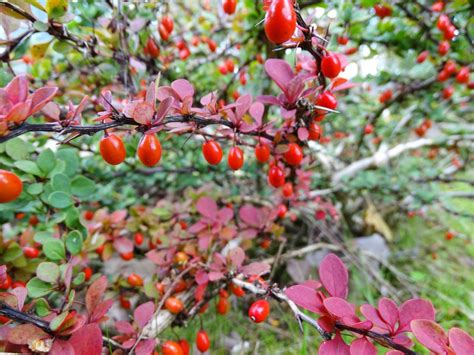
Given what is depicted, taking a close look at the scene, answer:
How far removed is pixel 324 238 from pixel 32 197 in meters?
1.36

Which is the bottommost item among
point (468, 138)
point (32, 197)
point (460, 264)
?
point (460, 264)

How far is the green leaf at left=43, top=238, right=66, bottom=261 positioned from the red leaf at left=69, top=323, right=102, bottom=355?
25 centimetres

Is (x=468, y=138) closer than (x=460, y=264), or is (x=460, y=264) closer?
(x=468, y=138)

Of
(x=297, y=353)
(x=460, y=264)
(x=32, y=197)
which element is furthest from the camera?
(x=460, y=264)


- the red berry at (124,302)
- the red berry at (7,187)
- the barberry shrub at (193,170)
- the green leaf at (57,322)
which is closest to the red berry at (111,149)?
the barberry shrub at (193,170)

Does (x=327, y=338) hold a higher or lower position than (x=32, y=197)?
lower

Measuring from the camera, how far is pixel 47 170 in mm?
867

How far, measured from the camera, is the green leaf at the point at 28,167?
0.81 m

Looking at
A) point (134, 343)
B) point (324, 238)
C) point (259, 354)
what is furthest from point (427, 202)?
point (134, 343)

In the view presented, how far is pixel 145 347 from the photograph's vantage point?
67cm

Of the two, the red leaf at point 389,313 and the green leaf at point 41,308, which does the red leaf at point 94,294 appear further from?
the red leaf at point 389,313

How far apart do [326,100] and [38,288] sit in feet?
2.58

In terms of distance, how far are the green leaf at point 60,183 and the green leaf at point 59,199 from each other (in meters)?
0.03

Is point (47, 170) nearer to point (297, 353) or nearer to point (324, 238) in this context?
point (297, 353)
